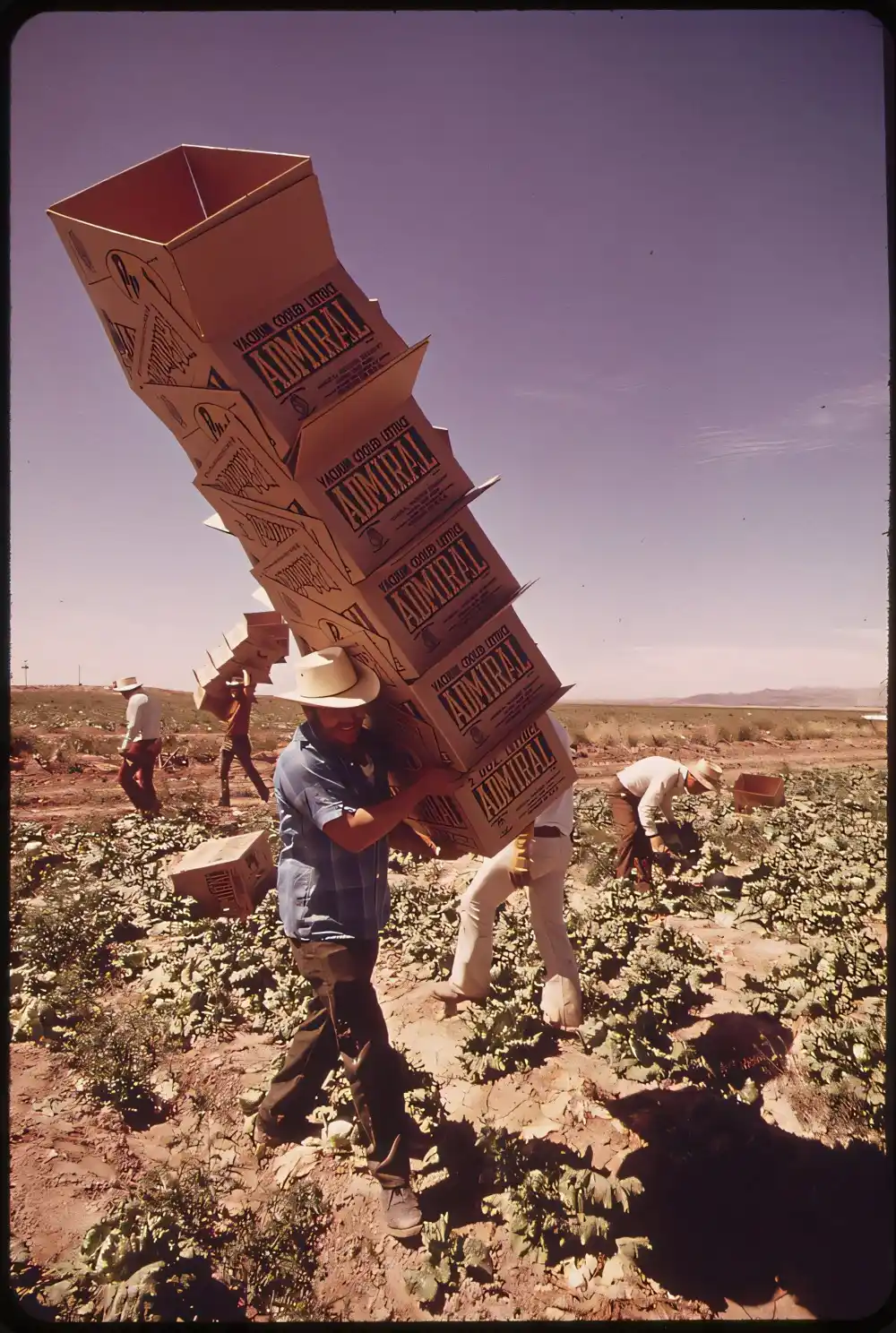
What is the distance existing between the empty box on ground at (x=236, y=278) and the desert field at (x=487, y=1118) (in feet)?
11.5

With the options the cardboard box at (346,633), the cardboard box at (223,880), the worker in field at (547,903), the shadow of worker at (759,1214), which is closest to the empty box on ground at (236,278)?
the cardboard box at (346,633)

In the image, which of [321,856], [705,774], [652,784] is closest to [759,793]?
[705,774]

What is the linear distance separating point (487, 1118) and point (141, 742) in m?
6.99

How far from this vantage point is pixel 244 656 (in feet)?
26.1

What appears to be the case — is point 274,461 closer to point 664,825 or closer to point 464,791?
point 464,791

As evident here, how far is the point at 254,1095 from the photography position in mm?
3615

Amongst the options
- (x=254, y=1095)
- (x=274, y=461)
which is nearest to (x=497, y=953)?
(x=254, y=1095)

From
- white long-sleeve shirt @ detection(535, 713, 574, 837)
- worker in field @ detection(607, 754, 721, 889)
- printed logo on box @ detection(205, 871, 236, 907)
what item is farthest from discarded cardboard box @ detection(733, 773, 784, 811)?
printed logo on box @ detection(205, 871, 236, 907)

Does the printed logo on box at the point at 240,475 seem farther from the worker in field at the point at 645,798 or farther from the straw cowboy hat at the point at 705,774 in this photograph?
the straw cowboy hat at the point at 705,774

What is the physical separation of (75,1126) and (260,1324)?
1591mm

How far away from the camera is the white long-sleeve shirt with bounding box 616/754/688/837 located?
253 inches

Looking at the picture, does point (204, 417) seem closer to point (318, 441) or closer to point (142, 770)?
point (318, 441)

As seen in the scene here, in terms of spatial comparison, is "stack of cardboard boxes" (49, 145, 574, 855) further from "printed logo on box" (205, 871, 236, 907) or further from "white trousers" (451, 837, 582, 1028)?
"printed logo on box" (205, 871, 236, 907)

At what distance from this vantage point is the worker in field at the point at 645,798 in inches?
254
